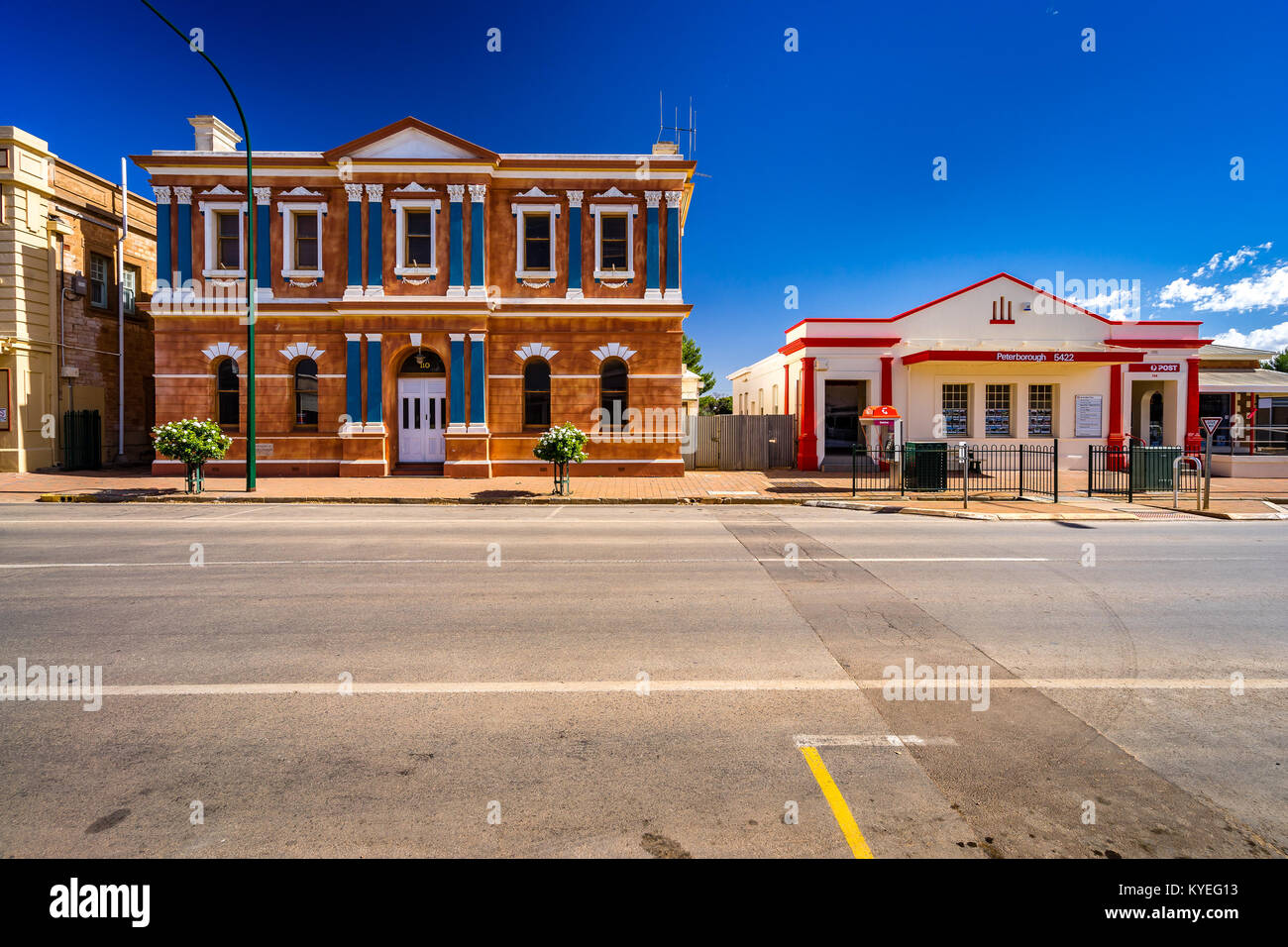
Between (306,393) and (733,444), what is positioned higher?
(306,393)

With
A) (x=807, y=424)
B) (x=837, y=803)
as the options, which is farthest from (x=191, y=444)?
(x=807, y=424)

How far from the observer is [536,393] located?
22.3 meters

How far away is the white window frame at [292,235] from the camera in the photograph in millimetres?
21766

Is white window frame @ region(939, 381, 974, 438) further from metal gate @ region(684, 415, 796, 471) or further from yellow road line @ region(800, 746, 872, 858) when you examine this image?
yellow road line @ region(800, 746, 872, 858)

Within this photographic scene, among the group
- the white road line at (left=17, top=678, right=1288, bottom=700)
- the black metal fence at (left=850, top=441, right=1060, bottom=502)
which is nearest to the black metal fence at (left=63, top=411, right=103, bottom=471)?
the white road line at (left=17, top=678, right=1288, bottom=700)

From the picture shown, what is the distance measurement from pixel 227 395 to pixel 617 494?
14.1 meters

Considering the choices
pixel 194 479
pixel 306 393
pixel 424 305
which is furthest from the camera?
pixel 306 393

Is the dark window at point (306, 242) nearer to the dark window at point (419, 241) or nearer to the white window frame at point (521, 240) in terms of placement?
the dark window at point (419, 241)

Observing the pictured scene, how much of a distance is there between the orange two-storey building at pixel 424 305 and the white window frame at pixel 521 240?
0.05 m

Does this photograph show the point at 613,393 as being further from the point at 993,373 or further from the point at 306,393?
the point at 993,373

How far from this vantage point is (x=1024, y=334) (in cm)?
2584

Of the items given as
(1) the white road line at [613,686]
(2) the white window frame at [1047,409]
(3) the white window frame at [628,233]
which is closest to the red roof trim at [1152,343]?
(2) the white window frame at [1047,409]
